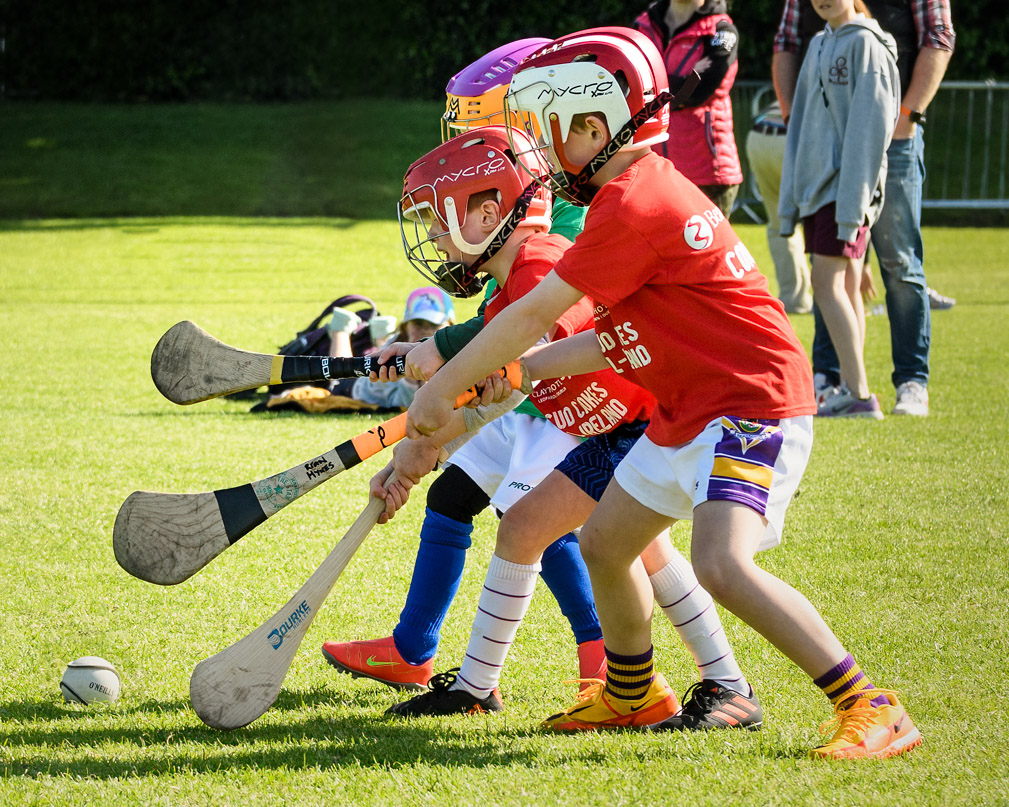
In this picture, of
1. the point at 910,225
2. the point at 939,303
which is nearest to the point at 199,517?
the point at 910,225

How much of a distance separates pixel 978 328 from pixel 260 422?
492 cm

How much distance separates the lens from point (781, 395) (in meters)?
2.34

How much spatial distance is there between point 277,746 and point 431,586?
1.95 feet

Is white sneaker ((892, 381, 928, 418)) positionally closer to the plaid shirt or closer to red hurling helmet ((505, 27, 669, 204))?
the plaid shirt

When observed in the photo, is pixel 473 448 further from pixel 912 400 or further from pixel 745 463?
pixel 912 400

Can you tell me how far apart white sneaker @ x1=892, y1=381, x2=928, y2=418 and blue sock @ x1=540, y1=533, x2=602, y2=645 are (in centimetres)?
304

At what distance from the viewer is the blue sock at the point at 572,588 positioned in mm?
2891

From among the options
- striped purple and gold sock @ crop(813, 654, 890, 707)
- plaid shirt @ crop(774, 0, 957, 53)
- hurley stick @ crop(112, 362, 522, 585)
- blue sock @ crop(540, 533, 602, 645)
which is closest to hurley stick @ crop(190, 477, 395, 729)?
hurley stick @ crop(112, 362, 522, 585)

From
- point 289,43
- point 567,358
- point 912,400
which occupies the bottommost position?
point 289,43

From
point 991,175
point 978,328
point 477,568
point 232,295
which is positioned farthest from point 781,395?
point 991,175

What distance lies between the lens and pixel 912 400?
5.49 m

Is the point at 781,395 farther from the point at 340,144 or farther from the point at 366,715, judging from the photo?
the point at 340,144

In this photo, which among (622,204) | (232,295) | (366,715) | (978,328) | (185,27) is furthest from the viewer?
(185,27)

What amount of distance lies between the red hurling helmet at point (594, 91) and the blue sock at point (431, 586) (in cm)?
92
